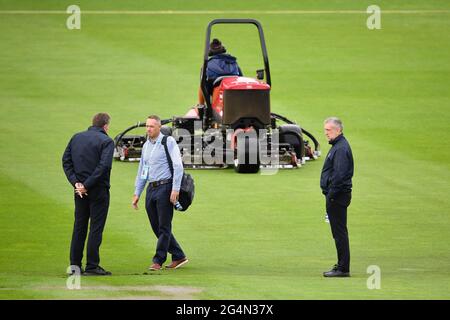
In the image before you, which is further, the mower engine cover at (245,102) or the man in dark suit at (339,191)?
the mower engine cover at (245,102)

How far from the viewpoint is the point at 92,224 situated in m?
14.5

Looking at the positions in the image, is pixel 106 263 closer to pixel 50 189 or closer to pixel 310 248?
pixel 310 248

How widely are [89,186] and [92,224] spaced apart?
0.46 m

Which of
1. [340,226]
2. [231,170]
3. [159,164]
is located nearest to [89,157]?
[159,164]

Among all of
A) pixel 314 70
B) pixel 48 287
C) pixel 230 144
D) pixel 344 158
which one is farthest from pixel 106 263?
pixel 314 70

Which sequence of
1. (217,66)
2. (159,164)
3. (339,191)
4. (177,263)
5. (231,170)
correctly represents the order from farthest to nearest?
(217,66), (231,170), (177,263), (159,164), (339,191)

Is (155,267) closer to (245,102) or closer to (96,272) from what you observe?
(96,272)

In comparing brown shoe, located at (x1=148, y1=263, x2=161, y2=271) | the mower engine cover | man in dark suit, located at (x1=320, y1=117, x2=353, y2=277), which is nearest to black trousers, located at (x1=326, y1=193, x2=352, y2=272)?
man in dark suit, located at (x1=320, y1=117, x2=353, y2=277)

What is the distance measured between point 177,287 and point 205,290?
0.33m

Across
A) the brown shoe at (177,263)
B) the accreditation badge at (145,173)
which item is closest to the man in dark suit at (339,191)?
the brown shoe at (177,263)

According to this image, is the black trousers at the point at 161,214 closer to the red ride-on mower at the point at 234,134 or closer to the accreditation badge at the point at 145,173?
the accreditation badge at the point at 145,173

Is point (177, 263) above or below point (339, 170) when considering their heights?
below

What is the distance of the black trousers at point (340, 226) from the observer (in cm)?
1430

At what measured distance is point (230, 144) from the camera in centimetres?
2144
